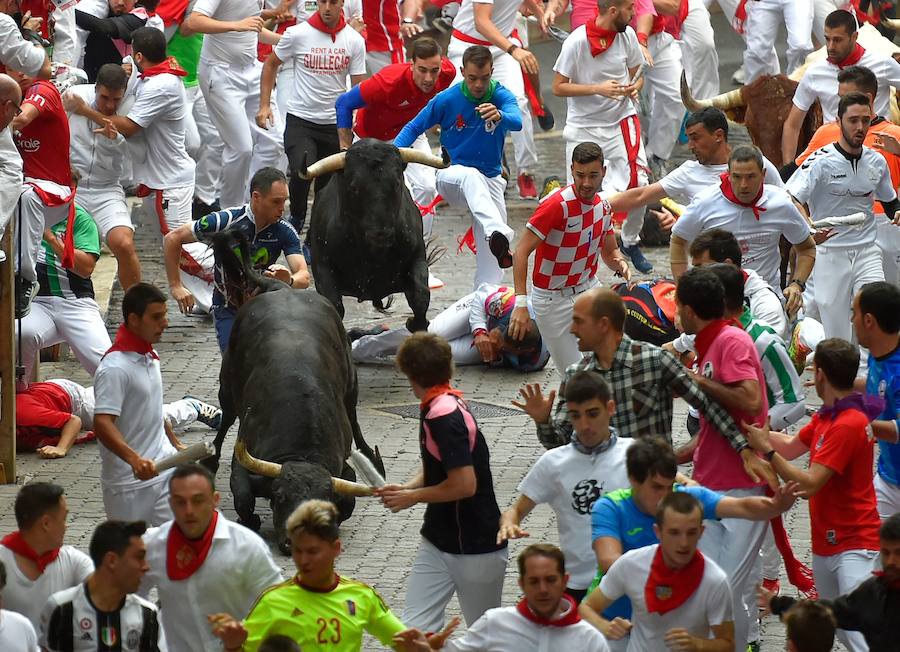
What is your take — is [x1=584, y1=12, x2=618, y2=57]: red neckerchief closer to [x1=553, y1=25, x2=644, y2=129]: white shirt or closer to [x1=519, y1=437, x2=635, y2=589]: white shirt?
[x1=553, y1=25, x2=644, y2=129]: white shirt

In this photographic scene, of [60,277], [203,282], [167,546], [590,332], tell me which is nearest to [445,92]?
[203,282]

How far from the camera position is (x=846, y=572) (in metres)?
7.44

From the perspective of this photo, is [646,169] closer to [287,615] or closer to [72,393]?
[72,393]

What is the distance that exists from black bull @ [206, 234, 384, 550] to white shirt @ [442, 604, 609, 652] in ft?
6.94

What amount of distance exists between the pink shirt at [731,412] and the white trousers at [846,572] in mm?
475

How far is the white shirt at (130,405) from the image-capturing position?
8539 mm

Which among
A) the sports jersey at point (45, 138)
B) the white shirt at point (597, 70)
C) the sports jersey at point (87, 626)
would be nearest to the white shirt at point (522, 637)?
the sports jersey at point (87, 626)

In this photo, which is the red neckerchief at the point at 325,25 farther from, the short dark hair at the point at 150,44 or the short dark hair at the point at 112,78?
the short dark hair at the point at 112,78

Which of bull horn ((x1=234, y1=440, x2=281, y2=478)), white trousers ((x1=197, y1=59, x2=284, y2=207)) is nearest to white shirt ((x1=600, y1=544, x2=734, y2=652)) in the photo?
bull horn ((x1=234, y1=440, x2=281, y2=478))

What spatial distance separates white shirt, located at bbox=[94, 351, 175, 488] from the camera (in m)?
8.54

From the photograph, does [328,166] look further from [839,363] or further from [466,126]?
[839,363]

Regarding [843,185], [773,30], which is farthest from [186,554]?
[773,30]

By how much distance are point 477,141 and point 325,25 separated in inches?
107

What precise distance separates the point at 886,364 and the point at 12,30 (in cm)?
627
